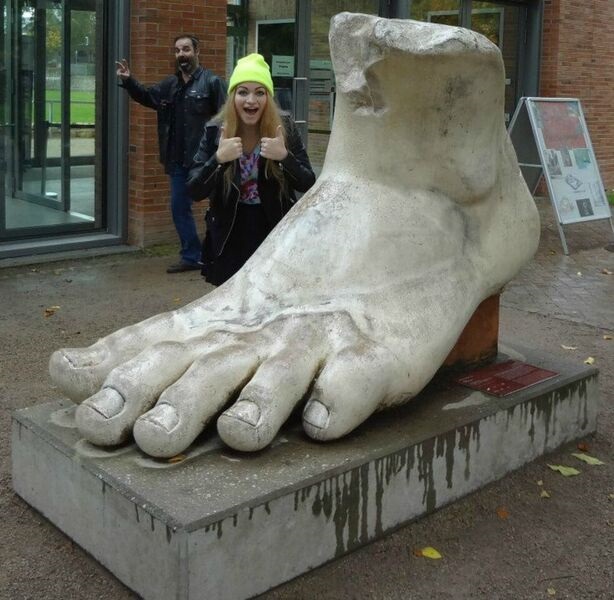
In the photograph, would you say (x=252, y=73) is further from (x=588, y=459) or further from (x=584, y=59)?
(x=584, y=59)

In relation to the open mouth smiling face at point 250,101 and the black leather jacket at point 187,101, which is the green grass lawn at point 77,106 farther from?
the open mouth smiling face at point 250,101

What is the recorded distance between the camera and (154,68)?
8.48m

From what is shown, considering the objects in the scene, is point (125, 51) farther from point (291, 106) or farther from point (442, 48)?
point (442, 48)

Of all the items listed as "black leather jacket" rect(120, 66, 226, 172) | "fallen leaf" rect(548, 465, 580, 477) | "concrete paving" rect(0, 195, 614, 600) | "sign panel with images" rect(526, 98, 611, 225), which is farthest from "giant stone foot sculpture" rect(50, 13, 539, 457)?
"sign panel with images" rect(526, 98, 611, 225)

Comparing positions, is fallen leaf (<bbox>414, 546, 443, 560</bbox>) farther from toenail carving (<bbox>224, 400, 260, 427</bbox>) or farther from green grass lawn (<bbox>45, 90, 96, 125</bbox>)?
green grass lawn (<bbox>45, 90, 96, 125</bbox>)

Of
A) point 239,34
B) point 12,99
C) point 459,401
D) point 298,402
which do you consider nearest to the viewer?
point 298,402

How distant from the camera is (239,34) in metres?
9.84

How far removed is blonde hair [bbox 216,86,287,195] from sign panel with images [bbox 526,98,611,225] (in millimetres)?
5561

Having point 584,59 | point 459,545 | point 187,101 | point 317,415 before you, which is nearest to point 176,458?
point 317,415

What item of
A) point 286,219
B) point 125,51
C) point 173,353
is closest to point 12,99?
point 125,51

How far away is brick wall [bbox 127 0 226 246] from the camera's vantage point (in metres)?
8.44

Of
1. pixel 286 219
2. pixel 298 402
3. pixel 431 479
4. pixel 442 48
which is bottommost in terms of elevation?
pixel 431 479

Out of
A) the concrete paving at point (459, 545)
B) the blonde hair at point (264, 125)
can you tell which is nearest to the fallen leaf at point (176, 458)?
the concrete paving at point (459, 545)

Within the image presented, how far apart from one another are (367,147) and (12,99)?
5565 millimetres
